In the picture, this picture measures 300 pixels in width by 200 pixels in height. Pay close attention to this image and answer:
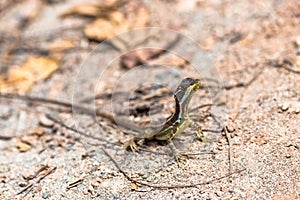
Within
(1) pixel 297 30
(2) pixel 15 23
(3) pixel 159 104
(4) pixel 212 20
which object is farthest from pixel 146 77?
(2) pixel 15 23

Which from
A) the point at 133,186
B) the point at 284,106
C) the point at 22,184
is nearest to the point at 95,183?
the point at 133,186

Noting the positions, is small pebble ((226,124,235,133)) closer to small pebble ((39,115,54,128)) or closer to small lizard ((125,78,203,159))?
small lizard ((125,78,203,159))

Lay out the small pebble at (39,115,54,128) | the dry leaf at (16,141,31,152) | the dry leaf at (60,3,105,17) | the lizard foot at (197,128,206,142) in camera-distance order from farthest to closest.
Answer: the dry leaf at (60,3,105,17), the small pebble at (39,115,54,128), the dry leaf at (16,141,31,152), the lizard foot at (197,128,206,142)

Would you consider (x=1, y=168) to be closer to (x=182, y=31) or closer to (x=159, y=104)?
(x=159, y=104)

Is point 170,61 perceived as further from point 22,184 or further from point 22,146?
point 22,184

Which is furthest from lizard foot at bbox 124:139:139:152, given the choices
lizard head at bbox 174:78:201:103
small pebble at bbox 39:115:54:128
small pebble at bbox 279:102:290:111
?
small pebble at bbox 279:102:290:111
